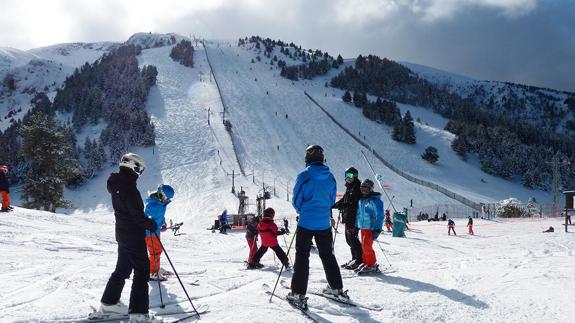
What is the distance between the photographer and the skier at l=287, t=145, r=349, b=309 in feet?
17.8

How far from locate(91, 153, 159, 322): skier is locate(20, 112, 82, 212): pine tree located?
3095cm

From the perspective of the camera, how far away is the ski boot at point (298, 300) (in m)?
5.27

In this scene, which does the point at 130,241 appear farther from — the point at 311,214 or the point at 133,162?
the point at 311,214

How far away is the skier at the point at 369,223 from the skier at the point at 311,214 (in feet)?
7.17

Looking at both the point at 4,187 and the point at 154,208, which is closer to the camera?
the point at 154,208

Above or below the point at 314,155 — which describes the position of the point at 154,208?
below

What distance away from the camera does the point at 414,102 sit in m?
110

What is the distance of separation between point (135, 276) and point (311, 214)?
2.12m

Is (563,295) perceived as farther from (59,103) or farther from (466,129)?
(59,103)

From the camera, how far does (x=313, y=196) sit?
548cm

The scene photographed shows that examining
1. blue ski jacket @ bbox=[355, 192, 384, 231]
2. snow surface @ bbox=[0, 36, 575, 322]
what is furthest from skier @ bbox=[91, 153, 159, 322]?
blue ski jacket @ bbox=[355, 192, 384, 231]

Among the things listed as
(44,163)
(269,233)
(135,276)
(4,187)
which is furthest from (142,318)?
(44,163)

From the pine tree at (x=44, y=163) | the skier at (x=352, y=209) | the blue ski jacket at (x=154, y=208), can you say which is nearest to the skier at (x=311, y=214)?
the skier at (x=352, y=209)

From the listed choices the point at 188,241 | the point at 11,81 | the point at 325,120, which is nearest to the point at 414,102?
the point at 325,120
